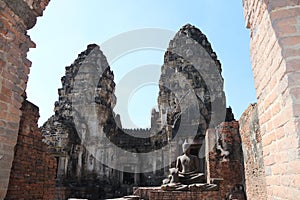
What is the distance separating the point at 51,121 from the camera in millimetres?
17266

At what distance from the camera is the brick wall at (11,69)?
3.19 meters

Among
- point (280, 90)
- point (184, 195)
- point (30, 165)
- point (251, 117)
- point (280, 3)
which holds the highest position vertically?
point (280, 3)

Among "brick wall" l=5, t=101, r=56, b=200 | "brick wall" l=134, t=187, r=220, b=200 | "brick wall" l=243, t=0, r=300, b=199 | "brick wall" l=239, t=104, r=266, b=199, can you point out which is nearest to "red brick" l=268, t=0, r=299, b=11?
"brick wall" l=243, t=0, r=300, b=199

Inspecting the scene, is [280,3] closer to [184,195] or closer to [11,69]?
[11,69]

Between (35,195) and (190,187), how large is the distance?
4856mm

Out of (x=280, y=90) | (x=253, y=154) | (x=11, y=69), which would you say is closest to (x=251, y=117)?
(x=253, y=154)

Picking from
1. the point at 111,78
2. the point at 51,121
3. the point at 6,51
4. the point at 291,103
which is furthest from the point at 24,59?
the point at 111,78

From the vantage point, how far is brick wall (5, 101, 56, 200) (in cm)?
565

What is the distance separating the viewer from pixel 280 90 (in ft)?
6.17

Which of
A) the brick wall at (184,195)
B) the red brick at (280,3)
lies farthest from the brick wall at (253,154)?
the red brick at (280,3)

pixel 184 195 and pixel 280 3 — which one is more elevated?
pixel 280 3

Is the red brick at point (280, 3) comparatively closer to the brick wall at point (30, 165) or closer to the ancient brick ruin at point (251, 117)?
the ancient brick ruin at point (251, 117)

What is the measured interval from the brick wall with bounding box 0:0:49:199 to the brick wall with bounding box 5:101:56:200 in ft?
8.83

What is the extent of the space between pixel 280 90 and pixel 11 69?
3217mm
